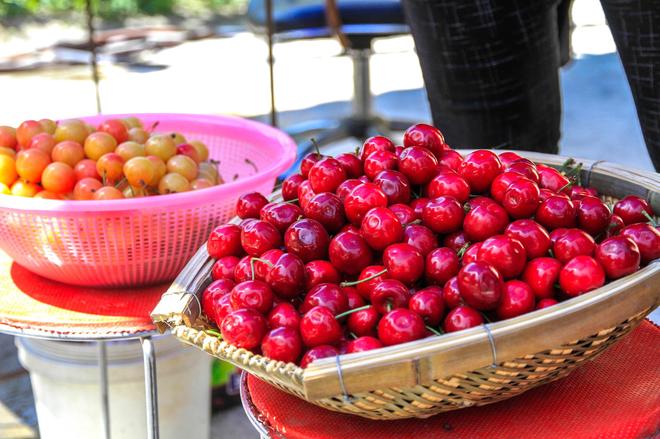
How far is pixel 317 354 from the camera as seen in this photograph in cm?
83

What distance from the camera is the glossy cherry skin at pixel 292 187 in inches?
45.3

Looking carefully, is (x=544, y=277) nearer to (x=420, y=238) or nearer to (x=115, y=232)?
(x=420, y=238)

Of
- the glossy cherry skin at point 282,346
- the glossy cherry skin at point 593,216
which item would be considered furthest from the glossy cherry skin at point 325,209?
the glossy cherry skin at point 593,216

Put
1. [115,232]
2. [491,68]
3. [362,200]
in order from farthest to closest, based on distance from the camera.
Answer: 1. [491,68]
2. [115,232]
3. [362,200]

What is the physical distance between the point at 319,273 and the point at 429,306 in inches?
6.1

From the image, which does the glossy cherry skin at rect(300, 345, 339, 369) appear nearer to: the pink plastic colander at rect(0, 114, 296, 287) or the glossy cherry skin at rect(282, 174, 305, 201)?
the glossy cherry skin at rect(282, 174, 305, 201)

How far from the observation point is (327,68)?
5832 mm

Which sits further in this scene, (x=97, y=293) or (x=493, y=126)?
Result: (x=493, y=126)

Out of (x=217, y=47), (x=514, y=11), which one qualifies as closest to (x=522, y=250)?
(x=514, y=11)

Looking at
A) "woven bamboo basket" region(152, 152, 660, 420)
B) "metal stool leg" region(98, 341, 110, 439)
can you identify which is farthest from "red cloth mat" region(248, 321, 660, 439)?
"metal stool leg" region(98, 341, 110, 439)

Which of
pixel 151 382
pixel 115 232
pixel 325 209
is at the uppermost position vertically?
pixel 325 209

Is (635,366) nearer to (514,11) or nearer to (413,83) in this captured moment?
(514,11)

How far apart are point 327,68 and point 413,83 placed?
812 millimetres

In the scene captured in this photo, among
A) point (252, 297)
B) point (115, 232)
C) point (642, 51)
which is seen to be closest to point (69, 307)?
point (115, 232)
